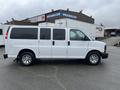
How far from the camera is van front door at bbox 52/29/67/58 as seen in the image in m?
7.79

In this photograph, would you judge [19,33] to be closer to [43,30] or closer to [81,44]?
[43,30]

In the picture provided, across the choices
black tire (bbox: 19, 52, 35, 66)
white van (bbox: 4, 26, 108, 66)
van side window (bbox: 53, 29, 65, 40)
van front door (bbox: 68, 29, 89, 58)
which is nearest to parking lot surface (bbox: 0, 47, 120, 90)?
black tire (bbox: 19, 52, 35, 66)

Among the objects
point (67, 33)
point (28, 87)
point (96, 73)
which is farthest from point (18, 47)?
point (96, 73)

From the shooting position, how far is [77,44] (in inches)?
311

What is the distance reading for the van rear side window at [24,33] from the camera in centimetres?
759

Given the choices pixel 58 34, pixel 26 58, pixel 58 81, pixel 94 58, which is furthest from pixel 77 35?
pixel 58 81

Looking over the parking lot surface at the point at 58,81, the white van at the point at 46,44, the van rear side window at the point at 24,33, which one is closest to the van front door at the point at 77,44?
the white van at the point at 46,44

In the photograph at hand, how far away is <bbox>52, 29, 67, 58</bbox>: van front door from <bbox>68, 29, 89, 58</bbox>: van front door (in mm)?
283

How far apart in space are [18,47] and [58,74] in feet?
Result: 9.27

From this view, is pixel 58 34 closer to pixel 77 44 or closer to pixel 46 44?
pixel 46 44

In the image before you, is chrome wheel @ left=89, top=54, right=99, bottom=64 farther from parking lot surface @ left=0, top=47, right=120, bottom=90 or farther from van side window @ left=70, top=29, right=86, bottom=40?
parking lot surface @ left=0, top=47, right=120, bottom=90

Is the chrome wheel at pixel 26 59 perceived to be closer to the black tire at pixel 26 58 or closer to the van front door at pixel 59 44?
the black tire at pixel 26 58

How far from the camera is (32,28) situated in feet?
25.3

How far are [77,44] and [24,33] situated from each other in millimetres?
2967
